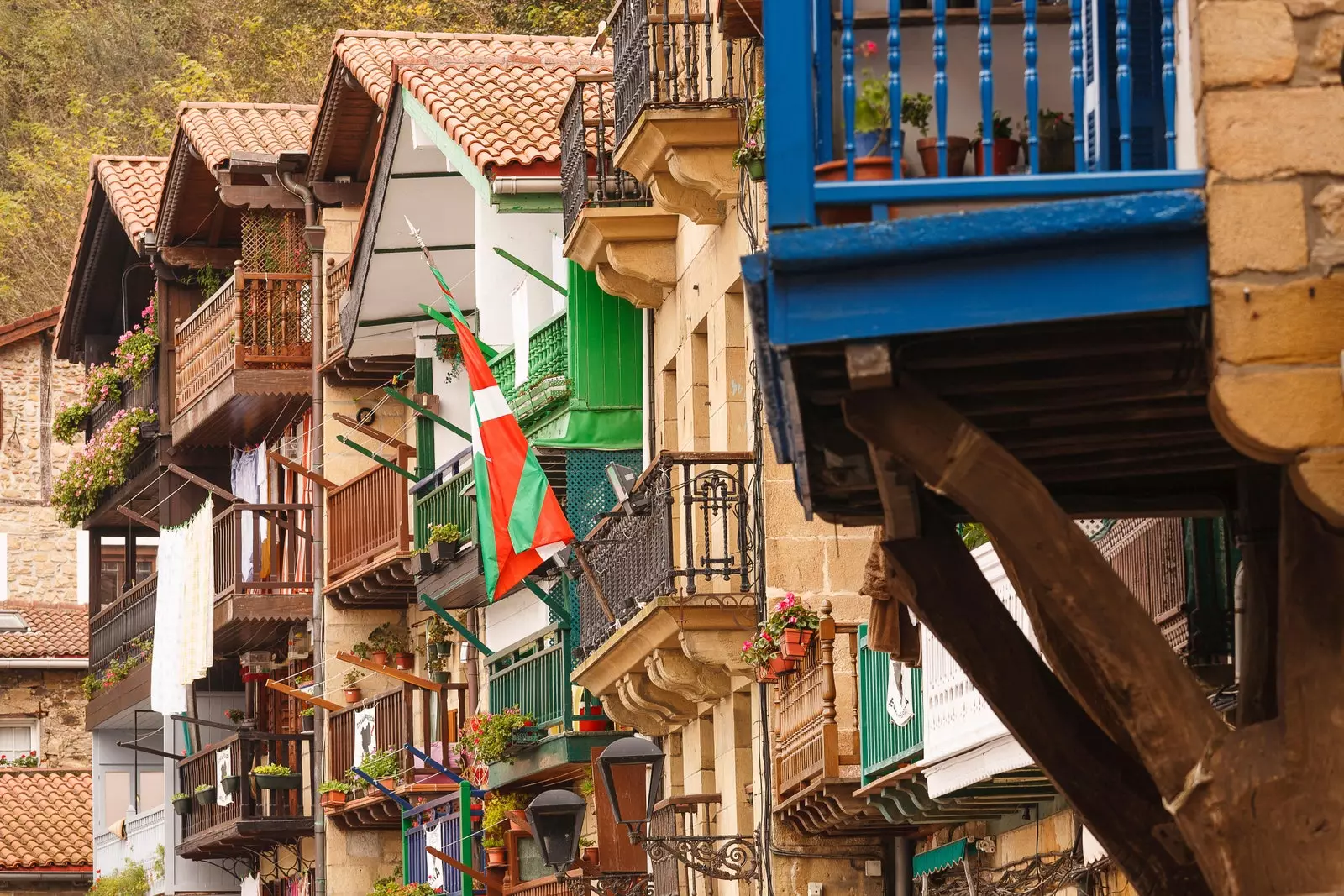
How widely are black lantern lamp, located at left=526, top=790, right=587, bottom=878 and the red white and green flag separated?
4227 mm

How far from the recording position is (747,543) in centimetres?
1900

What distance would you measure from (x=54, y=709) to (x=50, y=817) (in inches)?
127

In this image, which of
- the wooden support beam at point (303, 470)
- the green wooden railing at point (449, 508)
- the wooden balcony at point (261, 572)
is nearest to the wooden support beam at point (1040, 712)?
the green wooden railing at point (449, 508)

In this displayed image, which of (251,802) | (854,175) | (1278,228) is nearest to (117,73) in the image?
(251,802)

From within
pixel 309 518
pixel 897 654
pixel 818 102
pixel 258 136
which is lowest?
pixel 897 654

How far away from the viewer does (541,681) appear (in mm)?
26531

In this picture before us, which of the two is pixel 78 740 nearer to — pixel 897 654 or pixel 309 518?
pixel 309 518

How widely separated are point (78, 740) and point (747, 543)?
3111 cm

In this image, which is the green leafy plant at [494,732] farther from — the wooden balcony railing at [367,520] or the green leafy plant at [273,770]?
the green leafy plant at [273,770]

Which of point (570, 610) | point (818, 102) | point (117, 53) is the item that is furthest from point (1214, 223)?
point (117, 53)

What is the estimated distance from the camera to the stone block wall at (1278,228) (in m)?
6.68

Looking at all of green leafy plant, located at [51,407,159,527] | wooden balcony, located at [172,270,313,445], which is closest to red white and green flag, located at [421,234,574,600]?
wooden balcony, located at [172,270,313,445]

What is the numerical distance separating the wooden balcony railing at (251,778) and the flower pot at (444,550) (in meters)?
6.27

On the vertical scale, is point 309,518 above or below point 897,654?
above
